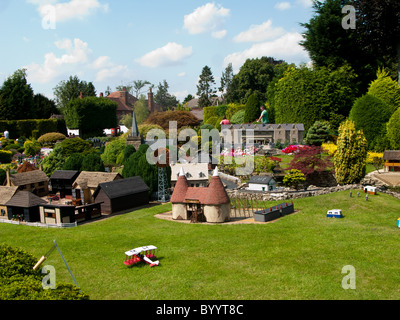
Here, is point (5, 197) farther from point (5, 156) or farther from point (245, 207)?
point (5, 156)

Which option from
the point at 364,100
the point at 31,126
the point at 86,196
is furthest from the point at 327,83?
the point at 31,126

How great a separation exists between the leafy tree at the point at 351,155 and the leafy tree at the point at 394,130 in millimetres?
9994

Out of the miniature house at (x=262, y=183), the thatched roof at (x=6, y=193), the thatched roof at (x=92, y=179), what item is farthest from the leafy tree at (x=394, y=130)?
the thatched roof at (x=6, y=193)

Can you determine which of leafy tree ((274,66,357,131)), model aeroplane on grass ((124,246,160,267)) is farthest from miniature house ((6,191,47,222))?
leafy tree ((274,66,357,131))

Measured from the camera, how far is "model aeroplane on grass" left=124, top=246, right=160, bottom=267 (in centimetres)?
2106

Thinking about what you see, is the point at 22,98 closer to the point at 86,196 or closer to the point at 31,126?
the point at 31,126

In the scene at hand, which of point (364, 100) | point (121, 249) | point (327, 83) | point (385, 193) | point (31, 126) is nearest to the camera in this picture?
point (121, 249)

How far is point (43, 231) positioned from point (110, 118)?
6317cm

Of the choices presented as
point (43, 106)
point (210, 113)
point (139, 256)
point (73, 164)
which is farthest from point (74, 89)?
point (139, 256)

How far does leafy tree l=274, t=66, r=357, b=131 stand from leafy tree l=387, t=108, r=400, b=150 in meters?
14.8

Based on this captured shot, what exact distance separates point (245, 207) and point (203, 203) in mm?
6221

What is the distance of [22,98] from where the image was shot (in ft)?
282

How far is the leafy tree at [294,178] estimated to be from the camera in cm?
3725

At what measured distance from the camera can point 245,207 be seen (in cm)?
3447
